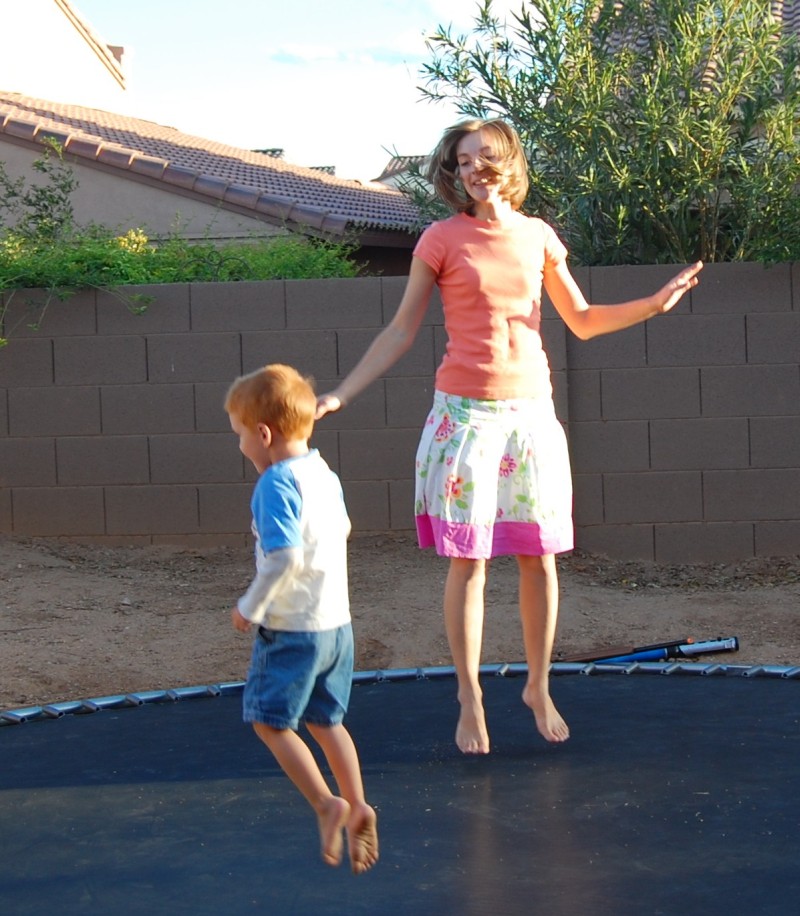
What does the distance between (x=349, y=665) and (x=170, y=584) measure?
2.62m

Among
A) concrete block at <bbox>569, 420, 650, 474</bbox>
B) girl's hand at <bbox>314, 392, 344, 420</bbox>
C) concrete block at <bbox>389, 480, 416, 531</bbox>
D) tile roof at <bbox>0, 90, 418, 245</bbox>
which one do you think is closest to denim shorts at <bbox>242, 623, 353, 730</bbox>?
girl's hand at <bbox>314, 392, 344, 420</bbox>

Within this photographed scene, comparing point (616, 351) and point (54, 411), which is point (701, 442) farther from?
point (54, 411)

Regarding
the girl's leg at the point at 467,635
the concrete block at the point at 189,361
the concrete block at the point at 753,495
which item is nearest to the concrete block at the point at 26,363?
the concrete block at the point at 189,361

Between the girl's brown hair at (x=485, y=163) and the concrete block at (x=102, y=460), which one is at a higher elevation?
the girl's brown hair at (x=485, y=163)

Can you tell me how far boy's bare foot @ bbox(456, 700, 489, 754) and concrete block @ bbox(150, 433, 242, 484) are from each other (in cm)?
236

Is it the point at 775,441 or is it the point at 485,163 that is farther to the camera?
the point at 775,441

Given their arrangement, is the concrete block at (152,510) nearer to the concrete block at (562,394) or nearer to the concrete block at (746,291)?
the concrete block at (562,394)

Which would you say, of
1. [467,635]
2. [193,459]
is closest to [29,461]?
[193,459]

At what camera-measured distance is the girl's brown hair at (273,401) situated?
5.55ft

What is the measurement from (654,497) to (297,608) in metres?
2.96

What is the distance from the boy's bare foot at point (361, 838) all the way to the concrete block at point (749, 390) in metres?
3.05

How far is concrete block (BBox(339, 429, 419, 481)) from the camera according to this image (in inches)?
175

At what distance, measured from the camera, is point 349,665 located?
1.76 m

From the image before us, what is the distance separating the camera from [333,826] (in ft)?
5.38
